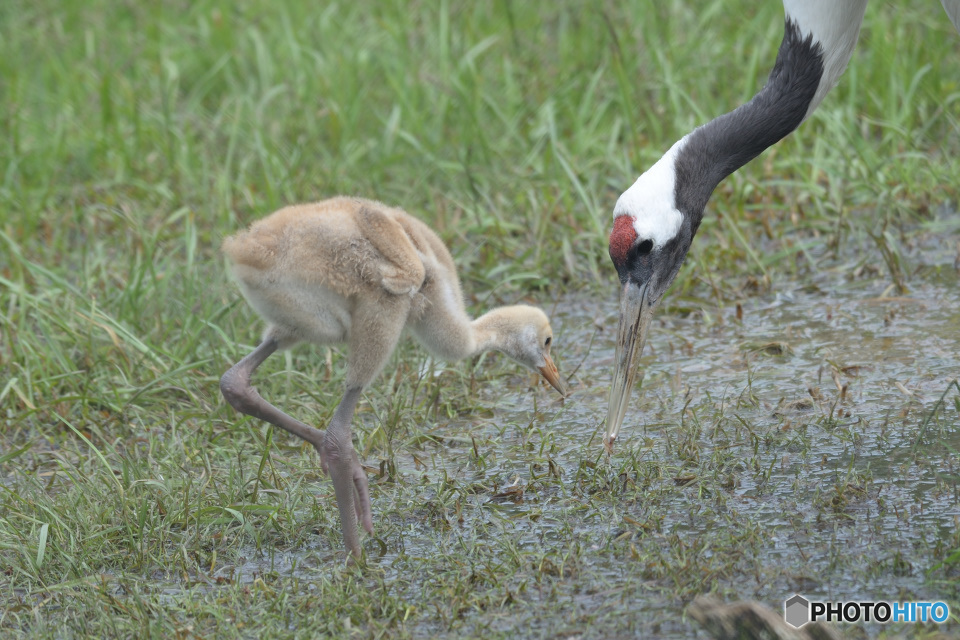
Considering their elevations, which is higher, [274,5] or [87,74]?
[274,5]

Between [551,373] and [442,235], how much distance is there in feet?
5.24

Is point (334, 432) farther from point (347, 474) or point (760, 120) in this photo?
point (760, 120)

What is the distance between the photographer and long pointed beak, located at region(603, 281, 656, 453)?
4355mm

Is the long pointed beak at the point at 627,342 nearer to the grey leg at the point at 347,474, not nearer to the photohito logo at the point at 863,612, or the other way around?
the grey leg at the point at 347,474

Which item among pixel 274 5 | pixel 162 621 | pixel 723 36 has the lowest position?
pixel 162 621

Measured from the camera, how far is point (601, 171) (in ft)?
21.7

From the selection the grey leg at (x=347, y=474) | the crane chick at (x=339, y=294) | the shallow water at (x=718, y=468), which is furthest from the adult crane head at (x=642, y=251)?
the grey leg at (x=347, y=474)

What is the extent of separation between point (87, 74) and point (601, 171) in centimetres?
370

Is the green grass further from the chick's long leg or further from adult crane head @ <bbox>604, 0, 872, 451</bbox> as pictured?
adult crane head @ <bbox>604, 0, 872, 451</bbox>

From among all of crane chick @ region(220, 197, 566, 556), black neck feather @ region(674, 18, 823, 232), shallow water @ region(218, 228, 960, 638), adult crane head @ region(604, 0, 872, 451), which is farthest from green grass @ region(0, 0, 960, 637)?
black neck feather @ region(674, 18, 823, 232)

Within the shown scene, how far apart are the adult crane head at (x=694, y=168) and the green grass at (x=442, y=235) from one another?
48 centimetres

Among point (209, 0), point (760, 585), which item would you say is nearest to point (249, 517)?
point (760, 585)

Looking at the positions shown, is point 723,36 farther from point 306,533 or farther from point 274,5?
point 306,533

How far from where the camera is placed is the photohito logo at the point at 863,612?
10.5 feet
